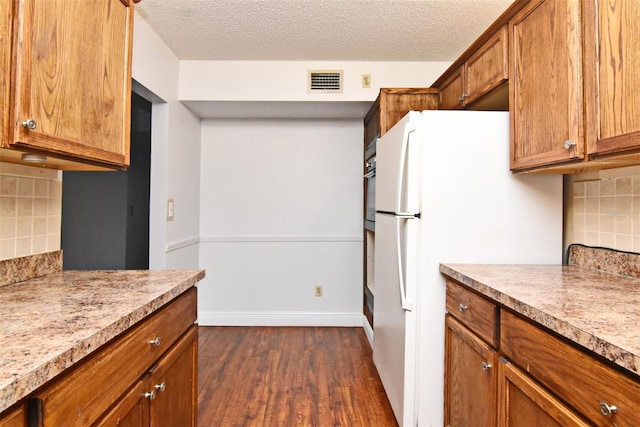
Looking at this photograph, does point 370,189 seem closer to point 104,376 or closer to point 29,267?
point 29,267

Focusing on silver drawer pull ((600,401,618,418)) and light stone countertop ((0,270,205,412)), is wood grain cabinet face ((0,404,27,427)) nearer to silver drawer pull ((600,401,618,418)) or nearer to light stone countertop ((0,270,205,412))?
light stone countertop ((0,270,205,412))

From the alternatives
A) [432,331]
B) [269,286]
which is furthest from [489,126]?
[269,286]

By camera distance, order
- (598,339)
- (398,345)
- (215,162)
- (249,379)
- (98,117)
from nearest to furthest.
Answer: (598,339)
(98,117)
(398,345)
(249,379)
(215,162)

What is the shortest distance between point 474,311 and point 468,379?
285mm

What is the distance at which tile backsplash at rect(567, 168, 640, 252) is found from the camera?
5.07 ft

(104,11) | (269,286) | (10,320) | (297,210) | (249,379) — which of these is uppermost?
(104,11)

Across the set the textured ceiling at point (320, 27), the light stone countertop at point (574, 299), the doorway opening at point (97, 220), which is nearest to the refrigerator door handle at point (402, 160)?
the light stone countertop at point (574, 299)

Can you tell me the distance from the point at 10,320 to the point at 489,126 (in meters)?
1.90

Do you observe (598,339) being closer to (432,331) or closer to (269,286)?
(432,331)

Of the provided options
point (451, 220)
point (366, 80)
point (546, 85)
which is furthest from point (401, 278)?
point (366, 80)

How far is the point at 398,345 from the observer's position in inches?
75.2

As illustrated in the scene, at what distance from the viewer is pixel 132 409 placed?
3.43ft

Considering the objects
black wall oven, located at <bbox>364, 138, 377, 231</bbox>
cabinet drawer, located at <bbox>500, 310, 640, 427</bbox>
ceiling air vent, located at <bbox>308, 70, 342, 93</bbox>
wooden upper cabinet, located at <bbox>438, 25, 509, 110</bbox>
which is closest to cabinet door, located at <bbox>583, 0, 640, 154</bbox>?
wooden upper cabinet, located at <bbox>438, 25, 509, 110</bbox>

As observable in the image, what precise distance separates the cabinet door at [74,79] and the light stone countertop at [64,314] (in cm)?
44
